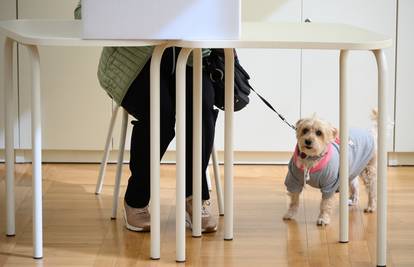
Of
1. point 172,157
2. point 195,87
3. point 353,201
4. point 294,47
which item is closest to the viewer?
point 294,47

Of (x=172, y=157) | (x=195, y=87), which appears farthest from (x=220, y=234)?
(x=172, y=157)

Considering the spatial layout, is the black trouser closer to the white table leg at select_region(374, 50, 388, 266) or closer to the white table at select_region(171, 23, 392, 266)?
the white table at select_region(171, 23, 392, 266)

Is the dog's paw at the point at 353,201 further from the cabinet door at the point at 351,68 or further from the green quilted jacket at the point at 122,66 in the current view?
the green quilted jacket at the point at 122,66

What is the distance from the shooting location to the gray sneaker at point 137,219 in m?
2.80

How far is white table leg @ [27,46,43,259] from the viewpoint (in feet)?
7.82

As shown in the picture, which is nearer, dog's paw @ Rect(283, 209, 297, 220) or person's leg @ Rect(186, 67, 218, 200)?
person's leg @ Rect(186, 67, 218, 200)

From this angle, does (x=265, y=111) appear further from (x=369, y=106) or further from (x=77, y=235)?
(x=77, y=235)

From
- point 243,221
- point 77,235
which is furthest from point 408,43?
point 77,235

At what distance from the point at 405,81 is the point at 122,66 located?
4.61ft

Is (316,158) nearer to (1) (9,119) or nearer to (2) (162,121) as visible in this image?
(2) (162,121)

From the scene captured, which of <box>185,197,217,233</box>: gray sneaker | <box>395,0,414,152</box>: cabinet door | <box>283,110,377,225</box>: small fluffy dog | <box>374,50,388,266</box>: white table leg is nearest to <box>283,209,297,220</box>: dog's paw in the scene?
<box>283,110,377,225</box>: small fluffy dog

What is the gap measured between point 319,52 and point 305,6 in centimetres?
18

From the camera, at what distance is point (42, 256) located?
2545 millimetres

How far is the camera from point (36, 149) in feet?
7.97
